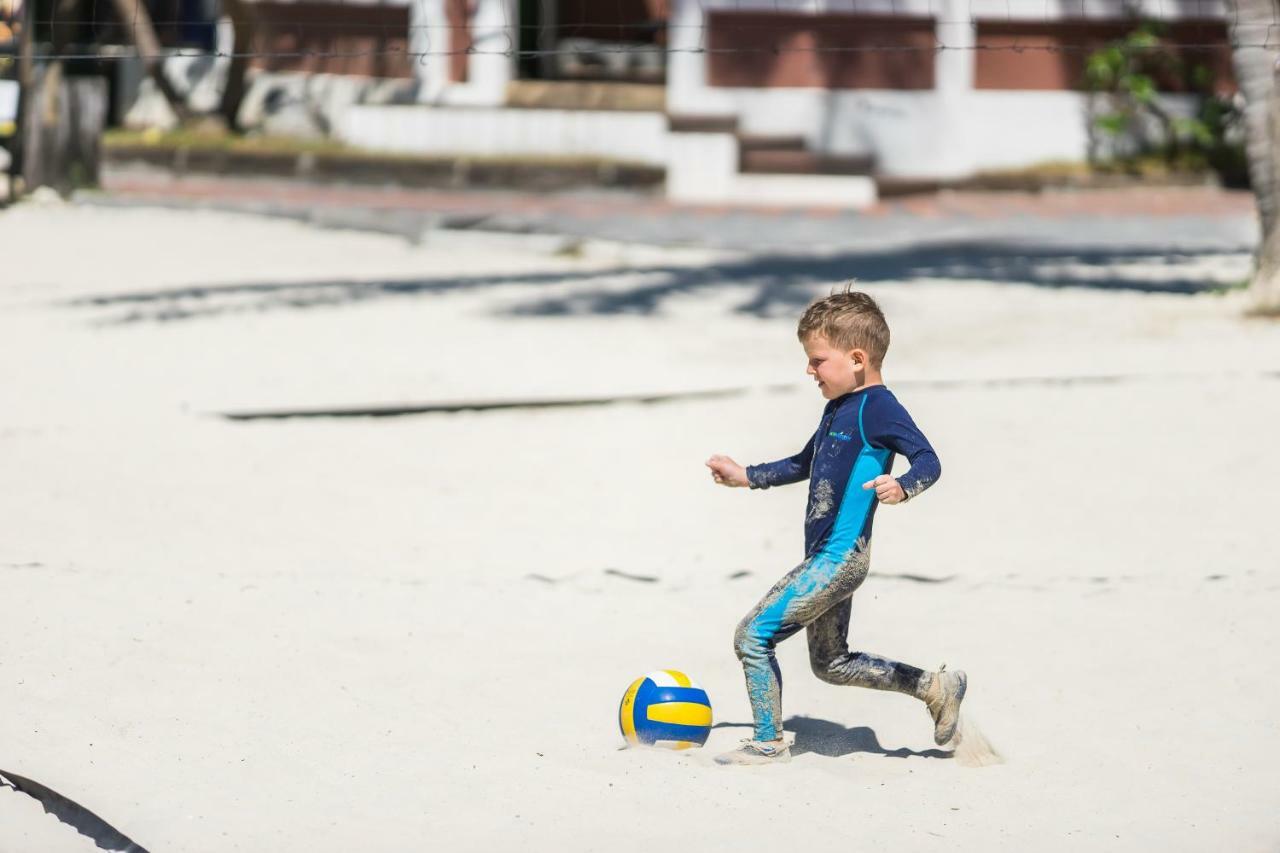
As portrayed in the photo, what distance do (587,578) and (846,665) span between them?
2.05m

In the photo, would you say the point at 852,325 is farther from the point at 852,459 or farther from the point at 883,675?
the point at 883,675

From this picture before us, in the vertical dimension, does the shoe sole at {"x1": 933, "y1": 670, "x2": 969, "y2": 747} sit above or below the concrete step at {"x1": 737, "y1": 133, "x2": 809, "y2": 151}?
below

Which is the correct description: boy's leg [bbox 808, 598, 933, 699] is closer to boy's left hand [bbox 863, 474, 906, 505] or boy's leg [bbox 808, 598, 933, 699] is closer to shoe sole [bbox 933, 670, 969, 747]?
shoe sole [bbox 933, 670, 969, 747]

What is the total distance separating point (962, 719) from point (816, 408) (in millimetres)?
→ 4152

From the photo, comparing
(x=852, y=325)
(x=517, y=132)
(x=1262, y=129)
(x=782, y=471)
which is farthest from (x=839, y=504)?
(x=517, y=132)

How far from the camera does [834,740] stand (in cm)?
523

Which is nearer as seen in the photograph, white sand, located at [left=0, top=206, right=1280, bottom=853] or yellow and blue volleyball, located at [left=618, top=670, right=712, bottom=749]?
white sand, located at [left=0, top=206, right=1280, bottom=853]

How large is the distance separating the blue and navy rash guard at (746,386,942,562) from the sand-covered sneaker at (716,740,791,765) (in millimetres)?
525

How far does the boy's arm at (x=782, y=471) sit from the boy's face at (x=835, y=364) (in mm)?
212

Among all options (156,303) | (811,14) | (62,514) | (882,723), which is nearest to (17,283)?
(156,303)

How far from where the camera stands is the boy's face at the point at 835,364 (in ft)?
15.5

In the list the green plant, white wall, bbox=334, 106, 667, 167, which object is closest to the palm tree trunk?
the green plant

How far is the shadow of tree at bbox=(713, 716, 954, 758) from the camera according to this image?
511 cm

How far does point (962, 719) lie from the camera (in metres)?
5.32
